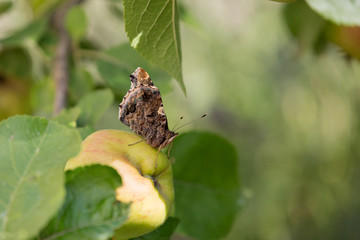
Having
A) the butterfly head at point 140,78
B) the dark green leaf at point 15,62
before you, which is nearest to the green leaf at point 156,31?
the butterfly head at point 140,78

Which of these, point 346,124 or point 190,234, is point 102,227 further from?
point 346,124

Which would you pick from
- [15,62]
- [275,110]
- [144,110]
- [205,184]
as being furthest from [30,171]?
[275,110]

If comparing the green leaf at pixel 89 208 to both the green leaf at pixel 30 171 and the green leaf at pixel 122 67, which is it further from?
the green leaf at pixel 122 67

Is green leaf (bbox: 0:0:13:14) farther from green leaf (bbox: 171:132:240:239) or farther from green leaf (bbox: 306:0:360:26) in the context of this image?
green leaf (bbox: 306:0:360:26)

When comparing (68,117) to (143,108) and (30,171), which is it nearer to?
(143,108)

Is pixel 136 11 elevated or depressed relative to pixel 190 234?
elevated

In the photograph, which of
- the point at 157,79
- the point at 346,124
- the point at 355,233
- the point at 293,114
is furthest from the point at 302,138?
the point at 157,79

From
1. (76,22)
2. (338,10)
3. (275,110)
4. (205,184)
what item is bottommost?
(275,110)
